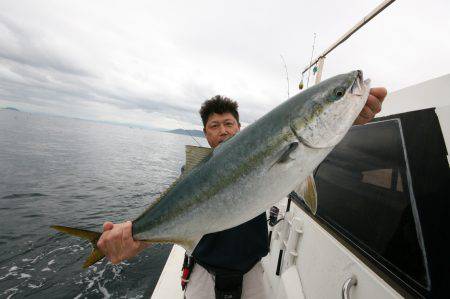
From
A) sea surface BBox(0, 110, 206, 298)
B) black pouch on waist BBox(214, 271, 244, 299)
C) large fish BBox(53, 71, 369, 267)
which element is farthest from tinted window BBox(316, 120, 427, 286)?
sea surface BBox(0, 110, 206, 298)

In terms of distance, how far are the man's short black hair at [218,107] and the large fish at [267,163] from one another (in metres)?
1.73

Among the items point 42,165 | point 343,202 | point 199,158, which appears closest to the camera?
point 199,158

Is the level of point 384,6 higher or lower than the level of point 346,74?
higher

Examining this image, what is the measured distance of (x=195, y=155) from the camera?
233 cm

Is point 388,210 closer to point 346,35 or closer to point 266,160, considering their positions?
point 266,160

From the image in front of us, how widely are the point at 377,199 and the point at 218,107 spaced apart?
249 cm

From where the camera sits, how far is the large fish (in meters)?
1.76

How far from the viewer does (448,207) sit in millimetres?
1365

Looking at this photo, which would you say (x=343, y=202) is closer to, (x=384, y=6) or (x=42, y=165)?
(x=384, y=6)

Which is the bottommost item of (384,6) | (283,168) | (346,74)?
(283,168)

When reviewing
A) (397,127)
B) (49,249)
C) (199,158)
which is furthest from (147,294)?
(397,127)

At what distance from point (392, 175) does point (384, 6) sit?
2.19 metres

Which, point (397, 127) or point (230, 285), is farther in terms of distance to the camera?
point (230, 285)

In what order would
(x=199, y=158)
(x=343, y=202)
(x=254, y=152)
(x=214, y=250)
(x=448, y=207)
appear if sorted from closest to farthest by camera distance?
(x=448, y=207) < (x=254, y=152) < (x=199, y=158) < (x=343, y=202) < (x=214, y=250)
